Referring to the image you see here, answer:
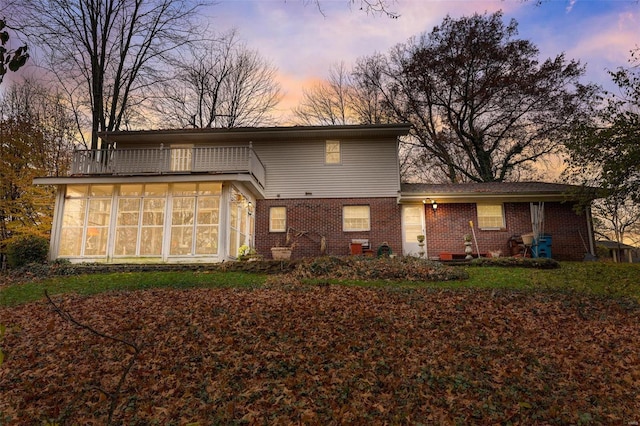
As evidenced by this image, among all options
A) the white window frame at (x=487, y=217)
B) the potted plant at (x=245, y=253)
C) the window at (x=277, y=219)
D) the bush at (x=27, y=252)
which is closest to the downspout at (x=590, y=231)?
the white window frame at (x=487, y=217)

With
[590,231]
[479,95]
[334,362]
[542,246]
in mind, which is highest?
[479,95]

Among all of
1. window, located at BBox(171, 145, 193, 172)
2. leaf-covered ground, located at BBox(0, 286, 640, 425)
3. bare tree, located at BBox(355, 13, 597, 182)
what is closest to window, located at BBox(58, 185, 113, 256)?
window, located at BBox(171, 145, 193, 172)

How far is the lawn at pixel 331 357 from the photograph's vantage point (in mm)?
4059

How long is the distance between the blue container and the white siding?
5384 mm

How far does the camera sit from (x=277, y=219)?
50.0ft

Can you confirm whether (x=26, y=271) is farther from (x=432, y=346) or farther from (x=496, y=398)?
(x=496, y=398)

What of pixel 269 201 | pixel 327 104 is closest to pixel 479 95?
pixel 327 104

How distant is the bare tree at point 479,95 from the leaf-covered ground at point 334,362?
677 inches

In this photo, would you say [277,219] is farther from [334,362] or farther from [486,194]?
[334,362]

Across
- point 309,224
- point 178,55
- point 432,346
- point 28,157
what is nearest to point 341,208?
point 309,224

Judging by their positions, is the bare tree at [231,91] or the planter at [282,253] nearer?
the planter at [282,253]

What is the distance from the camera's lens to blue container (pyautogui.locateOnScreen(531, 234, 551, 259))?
13.6 m

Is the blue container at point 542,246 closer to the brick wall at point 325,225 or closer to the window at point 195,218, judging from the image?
the brick wall at point 325,225

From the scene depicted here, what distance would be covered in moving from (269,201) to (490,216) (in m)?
8.77
